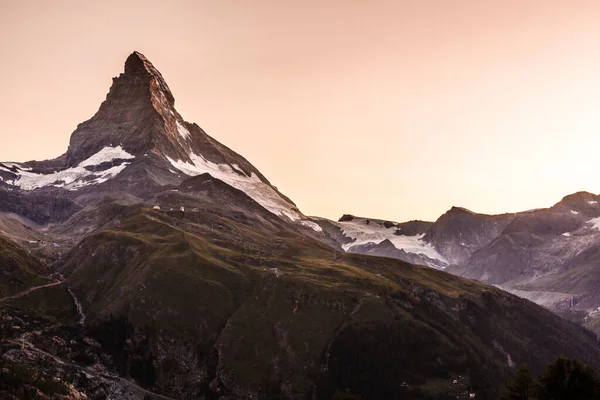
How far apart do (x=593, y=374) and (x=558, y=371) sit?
1005 cm

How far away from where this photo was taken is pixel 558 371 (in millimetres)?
197250

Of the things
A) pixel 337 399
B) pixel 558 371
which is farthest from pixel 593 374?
pixel 337 399

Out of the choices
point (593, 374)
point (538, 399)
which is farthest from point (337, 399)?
point (593, 374)

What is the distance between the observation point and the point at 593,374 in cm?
19800

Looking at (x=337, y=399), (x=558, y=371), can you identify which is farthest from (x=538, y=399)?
(x=337, y=399)

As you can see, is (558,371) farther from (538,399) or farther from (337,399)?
(337,399)

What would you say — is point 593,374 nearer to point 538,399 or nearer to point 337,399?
point 538,399

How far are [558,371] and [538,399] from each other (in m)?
9.71

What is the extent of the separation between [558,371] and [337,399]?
6148 cm

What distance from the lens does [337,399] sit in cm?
19738

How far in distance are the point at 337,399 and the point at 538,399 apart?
54811 mm

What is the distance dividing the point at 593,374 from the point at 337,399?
71282 millimetres
